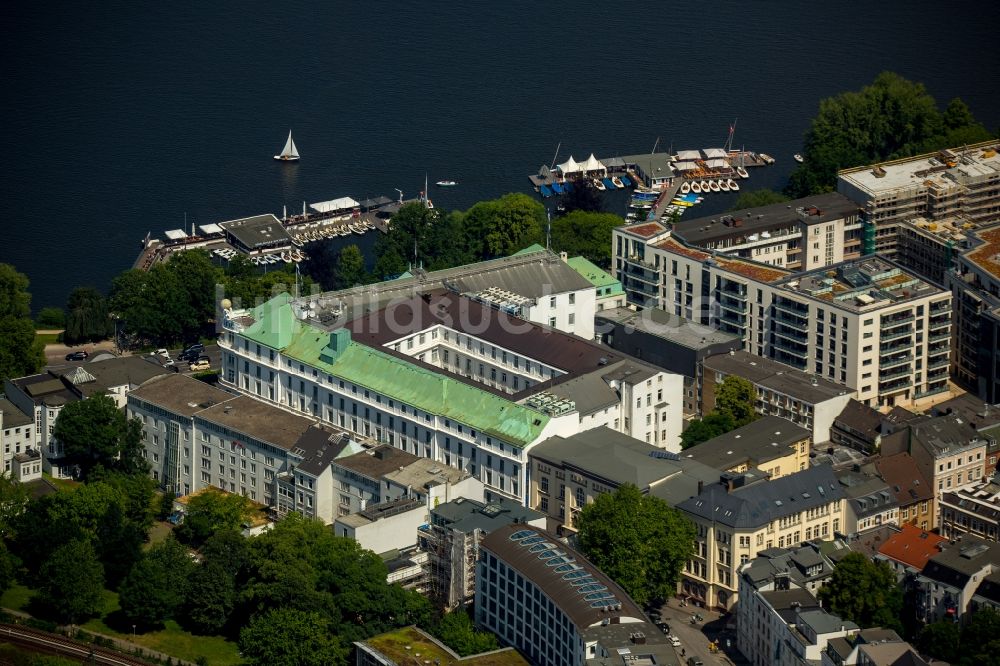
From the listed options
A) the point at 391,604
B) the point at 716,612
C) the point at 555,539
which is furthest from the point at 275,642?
the point at 716,612

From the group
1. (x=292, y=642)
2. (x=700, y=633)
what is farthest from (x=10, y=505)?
(x=700, y=633)

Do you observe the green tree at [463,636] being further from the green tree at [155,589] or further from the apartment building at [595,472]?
the green tree at [155,589]

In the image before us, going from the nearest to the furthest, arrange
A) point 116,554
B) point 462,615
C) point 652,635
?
point 652,635
point 462,615
point 116,554

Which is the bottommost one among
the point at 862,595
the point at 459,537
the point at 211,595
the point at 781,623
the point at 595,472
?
the point at 211,595

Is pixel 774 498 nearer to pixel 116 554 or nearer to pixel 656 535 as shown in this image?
pixel 656 535

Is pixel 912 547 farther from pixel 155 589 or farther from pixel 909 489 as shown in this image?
pixel 155 589

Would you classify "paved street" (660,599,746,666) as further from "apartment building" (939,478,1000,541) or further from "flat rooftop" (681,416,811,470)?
"apartment building" (939,478,1000,541)
